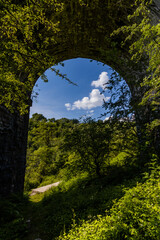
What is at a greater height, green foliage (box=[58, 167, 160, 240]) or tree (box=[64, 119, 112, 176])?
tree (box=[64, 119, 112, 176])

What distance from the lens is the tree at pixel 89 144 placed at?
6598mm

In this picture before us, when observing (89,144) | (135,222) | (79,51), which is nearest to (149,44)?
(135,222)

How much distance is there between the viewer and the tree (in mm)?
6598

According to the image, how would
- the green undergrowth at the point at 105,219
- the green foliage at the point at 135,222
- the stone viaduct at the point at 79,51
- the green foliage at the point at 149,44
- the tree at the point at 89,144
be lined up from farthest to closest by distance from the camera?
1. the tree at the point at 89,144
2. the stone viaduct at the point at 79,51
3. the green foliage at the point at 149,44
4. the green undergrowth at the point at 105,219
5. the green foliage at the point at 135,222

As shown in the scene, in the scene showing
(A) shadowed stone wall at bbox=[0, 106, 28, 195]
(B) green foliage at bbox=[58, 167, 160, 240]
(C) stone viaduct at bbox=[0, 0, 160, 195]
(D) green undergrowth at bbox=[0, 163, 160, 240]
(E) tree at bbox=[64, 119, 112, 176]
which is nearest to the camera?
(B) green foliage at bbox=[58, 167, 160, 240]

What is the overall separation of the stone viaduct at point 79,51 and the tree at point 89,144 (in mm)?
2033

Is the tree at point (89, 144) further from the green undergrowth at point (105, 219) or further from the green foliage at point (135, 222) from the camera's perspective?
the green foliage at point (135, 222)

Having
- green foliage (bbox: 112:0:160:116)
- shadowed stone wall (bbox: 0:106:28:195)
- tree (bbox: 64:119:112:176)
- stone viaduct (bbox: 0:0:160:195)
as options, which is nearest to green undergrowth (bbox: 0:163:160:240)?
shadowed stone wall (bbox: 0:106:28:195)

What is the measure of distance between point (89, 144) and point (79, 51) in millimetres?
8610

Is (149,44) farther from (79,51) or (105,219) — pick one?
(79,51)

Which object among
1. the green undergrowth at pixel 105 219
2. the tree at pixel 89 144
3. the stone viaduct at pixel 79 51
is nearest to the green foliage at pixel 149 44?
the stone viaduct at pixel 79 51

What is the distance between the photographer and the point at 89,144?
671 centimetres

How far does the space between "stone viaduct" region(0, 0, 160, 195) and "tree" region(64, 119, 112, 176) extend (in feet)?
6.67

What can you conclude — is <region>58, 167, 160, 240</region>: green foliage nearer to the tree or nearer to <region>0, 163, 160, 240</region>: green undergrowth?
<region>0, 163, 160, 240</region>: green undergrowth
